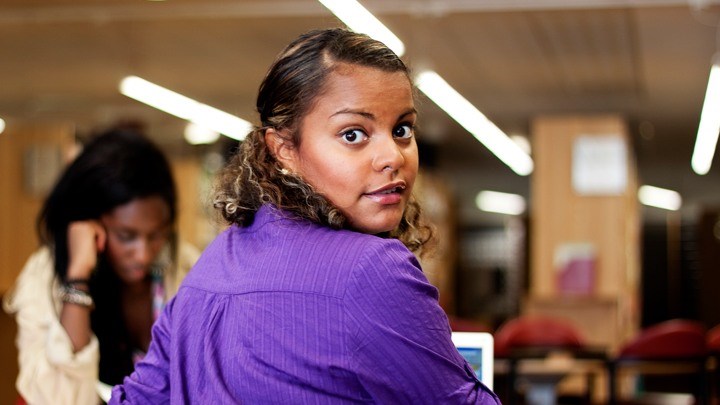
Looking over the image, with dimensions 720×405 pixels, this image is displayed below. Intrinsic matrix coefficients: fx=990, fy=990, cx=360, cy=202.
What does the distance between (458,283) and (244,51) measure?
39.1ft

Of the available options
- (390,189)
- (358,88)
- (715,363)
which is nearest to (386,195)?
(390,189)

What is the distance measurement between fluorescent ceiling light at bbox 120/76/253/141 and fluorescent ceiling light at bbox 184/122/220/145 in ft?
0.86

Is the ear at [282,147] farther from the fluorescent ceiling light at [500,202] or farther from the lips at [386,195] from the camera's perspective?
the fluorescent ceiling light at [500,202]

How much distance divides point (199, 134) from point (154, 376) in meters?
12.2

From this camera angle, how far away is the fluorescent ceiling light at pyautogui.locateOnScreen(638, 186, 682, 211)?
19172 millimetres

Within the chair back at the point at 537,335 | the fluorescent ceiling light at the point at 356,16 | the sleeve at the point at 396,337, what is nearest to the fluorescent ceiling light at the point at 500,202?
the fluorescent ceiling light at the point at 356,16

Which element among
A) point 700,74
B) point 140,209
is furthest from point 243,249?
point 700,74

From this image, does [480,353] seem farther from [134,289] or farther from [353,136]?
Result: [134,289]

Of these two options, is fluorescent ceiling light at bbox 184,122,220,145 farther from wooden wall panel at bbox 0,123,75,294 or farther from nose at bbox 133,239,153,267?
nose at bbox 133,239,153,267

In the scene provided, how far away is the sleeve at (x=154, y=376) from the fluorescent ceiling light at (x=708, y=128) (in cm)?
816

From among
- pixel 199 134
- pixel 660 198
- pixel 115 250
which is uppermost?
pixel 660 198

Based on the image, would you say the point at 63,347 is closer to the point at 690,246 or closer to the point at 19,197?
the point at 19,197

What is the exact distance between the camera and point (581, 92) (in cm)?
1171

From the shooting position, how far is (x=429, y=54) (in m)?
9.72
